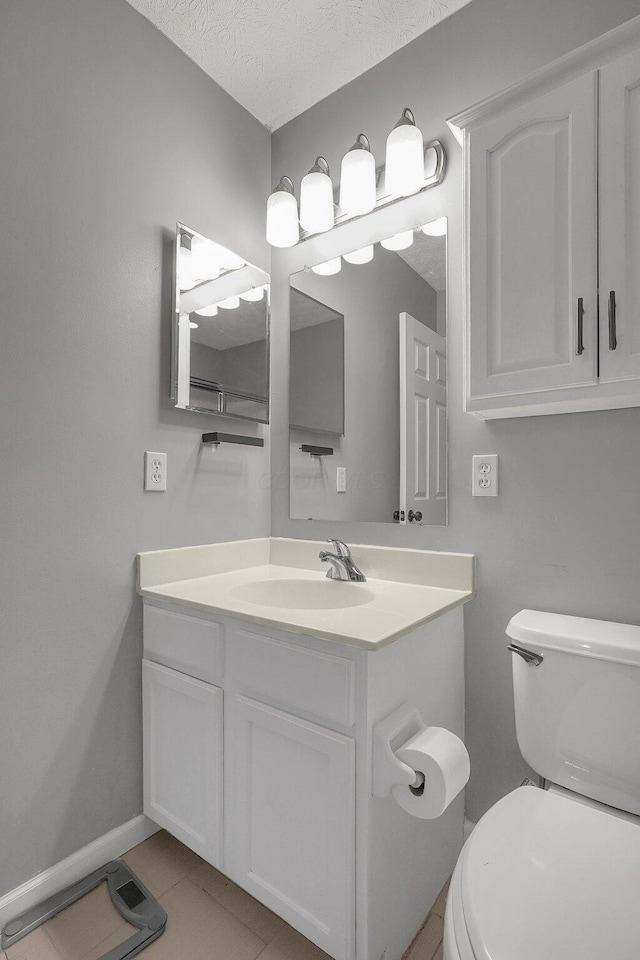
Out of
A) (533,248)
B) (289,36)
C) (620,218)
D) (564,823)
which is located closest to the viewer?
(564,823)

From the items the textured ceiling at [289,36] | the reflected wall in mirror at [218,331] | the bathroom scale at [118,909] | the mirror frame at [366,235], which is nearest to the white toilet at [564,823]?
the mirror frame at [366,235]

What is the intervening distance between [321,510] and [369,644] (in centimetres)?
87

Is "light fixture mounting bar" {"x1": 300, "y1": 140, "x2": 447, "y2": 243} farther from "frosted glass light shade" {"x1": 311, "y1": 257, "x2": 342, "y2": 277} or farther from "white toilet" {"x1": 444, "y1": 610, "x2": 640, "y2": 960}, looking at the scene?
"white toilet" {"x1": 444, "y1": 610, "x2": 640, "y2": 960}

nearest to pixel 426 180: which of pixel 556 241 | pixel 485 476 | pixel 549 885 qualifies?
pixel 556 241

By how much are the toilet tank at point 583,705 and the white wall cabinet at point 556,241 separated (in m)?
0.53

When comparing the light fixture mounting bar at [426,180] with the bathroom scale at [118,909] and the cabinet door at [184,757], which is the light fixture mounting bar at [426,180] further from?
the bathroom scale at [118,909]

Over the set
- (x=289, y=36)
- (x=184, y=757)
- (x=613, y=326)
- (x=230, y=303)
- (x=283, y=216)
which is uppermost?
(x=289, y=36)

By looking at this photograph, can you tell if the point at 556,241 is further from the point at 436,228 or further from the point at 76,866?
the point at 76,866

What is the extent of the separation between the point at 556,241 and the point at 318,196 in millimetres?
903

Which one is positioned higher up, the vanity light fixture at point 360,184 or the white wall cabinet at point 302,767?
the vanity light fixture at point 360,184

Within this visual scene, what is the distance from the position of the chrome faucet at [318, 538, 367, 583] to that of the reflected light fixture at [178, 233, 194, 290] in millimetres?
982

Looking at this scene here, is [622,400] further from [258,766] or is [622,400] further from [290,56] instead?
[290,56]

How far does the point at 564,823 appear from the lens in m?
0.93

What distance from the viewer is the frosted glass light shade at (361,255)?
5.57ft
